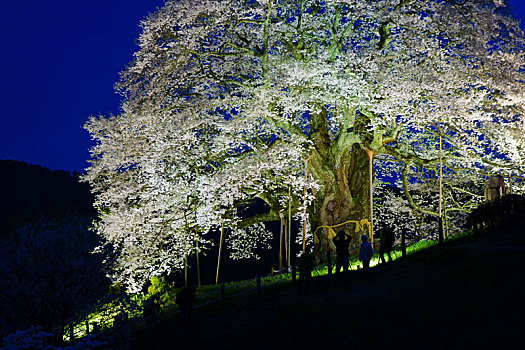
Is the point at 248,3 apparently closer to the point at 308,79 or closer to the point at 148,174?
the point at 308,79

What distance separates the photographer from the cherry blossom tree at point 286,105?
15.4 m

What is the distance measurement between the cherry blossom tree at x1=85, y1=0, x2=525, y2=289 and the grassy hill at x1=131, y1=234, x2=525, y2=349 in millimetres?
5561

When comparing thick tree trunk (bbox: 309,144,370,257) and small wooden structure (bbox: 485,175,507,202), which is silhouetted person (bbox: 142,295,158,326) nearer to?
thick tree trunk (bbox: 309,144,370,257)

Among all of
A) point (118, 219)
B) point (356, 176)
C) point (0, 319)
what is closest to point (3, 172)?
point (118, 219)

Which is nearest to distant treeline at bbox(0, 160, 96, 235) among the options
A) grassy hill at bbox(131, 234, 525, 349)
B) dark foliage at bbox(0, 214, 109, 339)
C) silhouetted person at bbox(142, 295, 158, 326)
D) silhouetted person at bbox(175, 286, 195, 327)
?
silhouetted person at bbox(142, 295, 158, 326)

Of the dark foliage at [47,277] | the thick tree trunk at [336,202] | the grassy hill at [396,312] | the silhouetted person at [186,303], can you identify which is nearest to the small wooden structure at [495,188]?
the grassy hill at [396,312]

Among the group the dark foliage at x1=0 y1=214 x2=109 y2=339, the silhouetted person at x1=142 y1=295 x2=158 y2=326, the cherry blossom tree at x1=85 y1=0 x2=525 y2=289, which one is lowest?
the silhouetted person at x1=142 y1=295 x2=158 y2=326

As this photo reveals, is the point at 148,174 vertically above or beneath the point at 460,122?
beneath

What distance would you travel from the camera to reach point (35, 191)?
59.2 meters

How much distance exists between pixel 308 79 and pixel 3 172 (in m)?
61.2

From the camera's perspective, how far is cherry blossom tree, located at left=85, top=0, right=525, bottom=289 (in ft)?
50.4

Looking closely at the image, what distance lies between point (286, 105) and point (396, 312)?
10.4 metres

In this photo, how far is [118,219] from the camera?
16.5 meters

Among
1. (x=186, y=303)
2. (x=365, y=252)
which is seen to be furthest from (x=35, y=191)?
(x=365, y=252)
